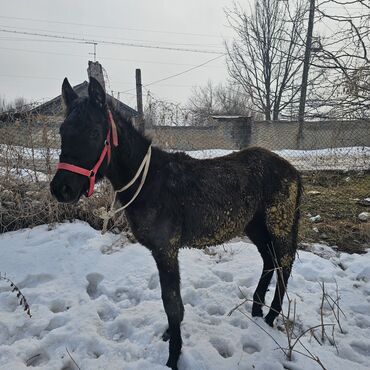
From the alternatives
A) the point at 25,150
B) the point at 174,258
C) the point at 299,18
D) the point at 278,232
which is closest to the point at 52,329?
the point at 174,258

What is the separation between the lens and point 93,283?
359 centimetres

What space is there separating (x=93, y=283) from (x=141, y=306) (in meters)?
0.80

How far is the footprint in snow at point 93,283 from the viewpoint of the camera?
340 centimetres

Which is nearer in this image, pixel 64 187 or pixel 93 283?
pixel 64 187

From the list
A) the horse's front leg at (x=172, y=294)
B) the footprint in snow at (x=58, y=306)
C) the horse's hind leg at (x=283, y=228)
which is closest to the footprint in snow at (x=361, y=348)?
the horse's hind leg at (x=283, y=228)

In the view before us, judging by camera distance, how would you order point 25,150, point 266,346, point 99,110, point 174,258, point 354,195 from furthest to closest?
point 354,195, point 25,150, point 266,346, point 174,258, point 99,110

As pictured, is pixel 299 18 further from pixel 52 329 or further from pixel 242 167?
pixel 52 329

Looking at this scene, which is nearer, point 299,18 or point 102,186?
point 102,186

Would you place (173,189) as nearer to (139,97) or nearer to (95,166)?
(95,166)

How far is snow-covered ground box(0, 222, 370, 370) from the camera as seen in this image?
2477 mm

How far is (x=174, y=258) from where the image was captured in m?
2.44

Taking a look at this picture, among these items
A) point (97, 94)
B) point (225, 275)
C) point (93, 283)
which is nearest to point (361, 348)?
point (225, 275)

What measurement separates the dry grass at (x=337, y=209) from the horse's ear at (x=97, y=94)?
3.74 meters

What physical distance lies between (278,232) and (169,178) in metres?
1.16
